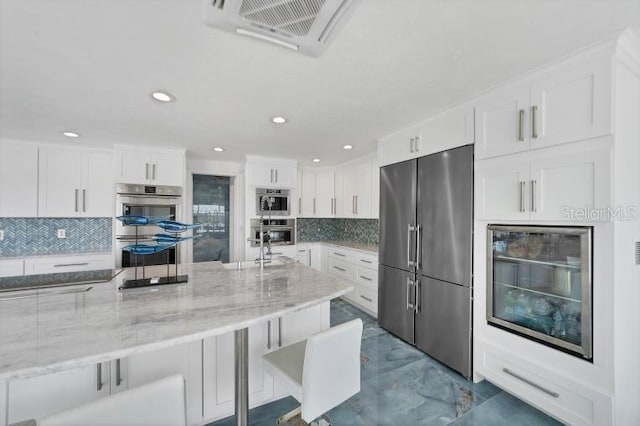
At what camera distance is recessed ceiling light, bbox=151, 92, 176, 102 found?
6.82 ft

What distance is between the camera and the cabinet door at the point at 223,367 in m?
1.68

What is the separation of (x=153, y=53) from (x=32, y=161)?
3243 mm

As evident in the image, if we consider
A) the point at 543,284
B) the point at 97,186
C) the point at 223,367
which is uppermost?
the point at 97,186

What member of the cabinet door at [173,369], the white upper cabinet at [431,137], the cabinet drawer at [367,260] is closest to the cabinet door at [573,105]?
the white upper cabinet at [431,137]

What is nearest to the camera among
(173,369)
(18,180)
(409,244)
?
(173,369)

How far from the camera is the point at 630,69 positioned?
5.21 feet

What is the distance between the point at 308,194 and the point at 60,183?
3.57m

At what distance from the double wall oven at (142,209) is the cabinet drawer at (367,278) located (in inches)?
103

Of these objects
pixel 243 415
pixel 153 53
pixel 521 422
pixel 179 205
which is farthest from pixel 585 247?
pixel 179 205

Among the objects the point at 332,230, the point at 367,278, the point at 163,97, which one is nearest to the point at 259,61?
the point at 163,97

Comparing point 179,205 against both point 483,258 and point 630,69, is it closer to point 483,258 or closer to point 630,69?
point 483,258

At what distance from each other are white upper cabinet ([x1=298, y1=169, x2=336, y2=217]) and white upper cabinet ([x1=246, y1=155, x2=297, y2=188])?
1.75 ft

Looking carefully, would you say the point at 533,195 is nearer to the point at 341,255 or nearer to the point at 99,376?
the point at 99,376

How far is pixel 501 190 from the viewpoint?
1.99 m
